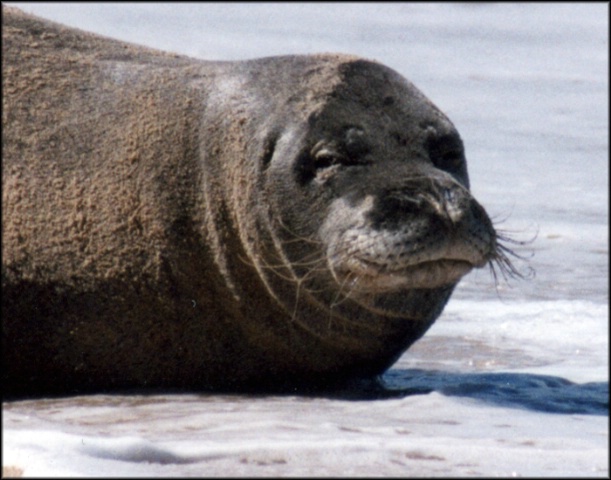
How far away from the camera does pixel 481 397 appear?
19.3 feet

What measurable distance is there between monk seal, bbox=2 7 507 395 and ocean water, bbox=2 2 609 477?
0.81ft

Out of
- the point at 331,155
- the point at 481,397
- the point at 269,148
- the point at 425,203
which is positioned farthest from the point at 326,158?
the point at 481,397

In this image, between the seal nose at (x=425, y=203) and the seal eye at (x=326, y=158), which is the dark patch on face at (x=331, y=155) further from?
the seal nose at (x=425, y=203)

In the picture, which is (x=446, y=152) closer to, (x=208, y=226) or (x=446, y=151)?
(x=446, y=151)

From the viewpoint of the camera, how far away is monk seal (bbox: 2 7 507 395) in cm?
580

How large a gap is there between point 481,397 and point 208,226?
1212 mm

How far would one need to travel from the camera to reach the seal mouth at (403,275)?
5543mm

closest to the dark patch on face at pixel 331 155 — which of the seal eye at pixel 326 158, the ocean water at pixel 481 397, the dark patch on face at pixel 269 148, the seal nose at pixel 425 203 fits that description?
the seal eye at pixel 326 158

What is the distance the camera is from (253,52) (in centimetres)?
1656

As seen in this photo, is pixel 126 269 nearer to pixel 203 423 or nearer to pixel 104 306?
pixel 104 306

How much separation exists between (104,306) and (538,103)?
9.66 meters

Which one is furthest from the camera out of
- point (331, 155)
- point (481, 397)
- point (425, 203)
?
point (481, 397)

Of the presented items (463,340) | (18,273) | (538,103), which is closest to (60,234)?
(18,273)

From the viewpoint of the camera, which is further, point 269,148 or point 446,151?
point 446,151
